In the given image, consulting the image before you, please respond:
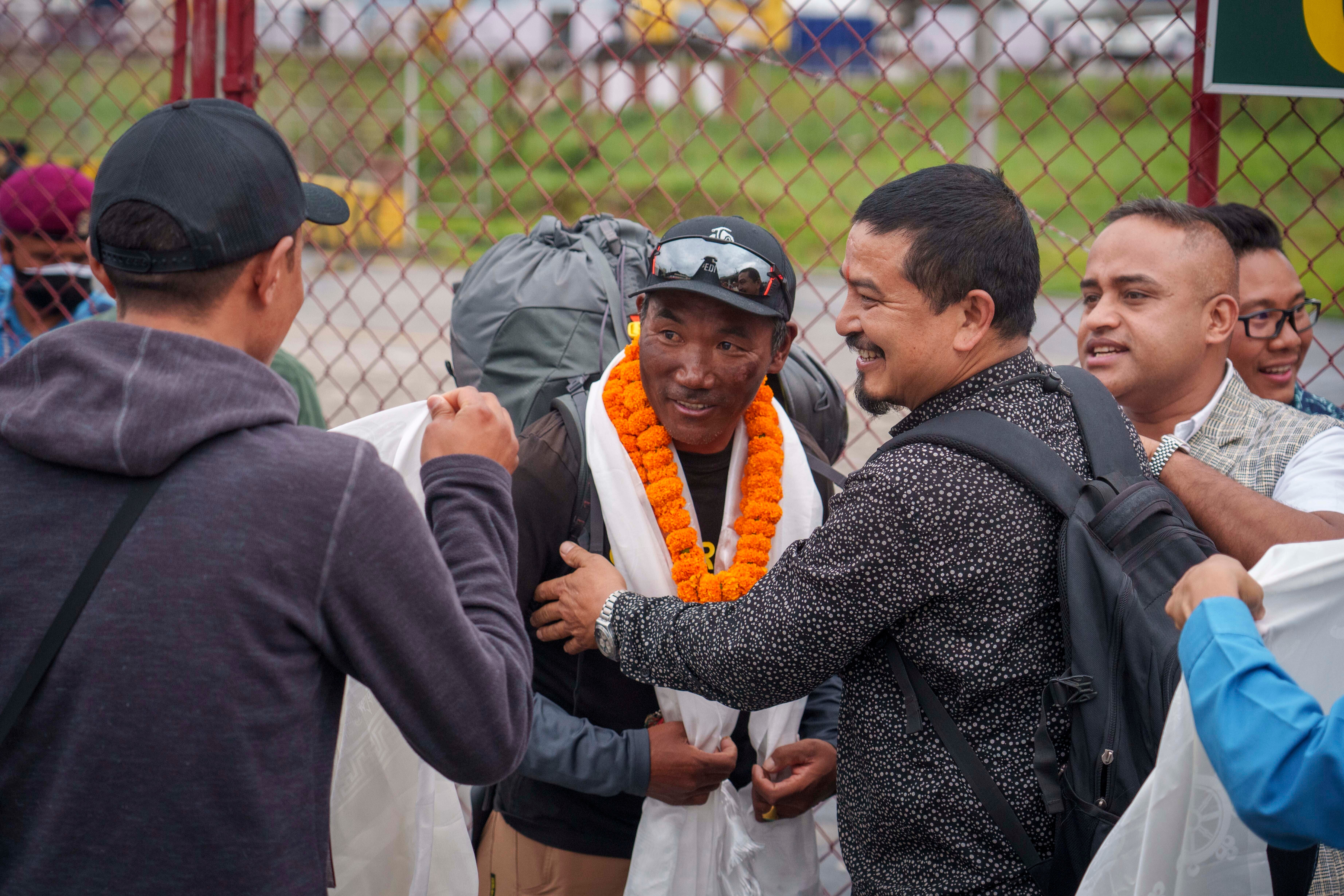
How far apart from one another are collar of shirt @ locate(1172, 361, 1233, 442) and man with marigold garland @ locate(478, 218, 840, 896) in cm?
89

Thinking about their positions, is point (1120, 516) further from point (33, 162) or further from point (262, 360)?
point (33, 162)

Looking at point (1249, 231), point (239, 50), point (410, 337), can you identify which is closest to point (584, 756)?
point (1249, 231)

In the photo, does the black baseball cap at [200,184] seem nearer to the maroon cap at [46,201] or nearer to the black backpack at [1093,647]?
the black backpack at [1093,647]

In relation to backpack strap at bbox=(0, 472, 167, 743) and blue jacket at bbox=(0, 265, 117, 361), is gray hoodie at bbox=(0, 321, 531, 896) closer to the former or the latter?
backpack strap at bbox=(0, 472, 167, 743)

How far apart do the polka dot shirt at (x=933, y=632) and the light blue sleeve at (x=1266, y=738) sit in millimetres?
346

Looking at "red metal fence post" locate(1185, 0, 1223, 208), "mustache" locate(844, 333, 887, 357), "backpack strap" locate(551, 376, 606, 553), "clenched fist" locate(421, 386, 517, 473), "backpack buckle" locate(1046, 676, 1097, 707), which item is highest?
"red metal fence post" locate(1185, 0, 1223, 208)

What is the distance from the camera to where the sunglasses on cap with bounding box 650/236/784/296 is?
2.28m

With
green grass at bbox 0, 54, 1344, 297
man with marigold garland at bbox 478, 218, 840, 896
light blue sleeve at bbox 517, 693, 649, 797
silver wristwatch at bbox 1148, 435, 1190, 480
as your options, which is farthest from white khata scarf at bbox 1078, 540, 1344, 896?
green grass at bbox 0, 54, 1344, 297

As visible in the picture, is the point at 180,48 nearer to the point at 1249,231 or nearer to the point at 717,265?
the point at 717,265

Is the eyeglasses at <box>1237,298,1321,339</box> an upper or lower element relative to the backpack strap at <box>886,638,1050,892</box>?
upper

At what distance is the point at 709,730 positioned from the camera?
7.57 feet

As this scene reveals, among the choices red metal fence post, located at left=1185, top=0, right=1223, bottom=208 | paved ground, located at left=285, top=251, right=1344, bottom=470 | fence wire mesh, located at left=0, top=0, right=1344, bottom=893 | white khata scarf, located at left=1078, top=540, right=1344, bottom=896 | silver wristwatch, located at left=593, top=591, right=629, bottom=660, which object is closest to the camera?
white khata scarf, located at left=1078, top=540, right=1344, bottom=896

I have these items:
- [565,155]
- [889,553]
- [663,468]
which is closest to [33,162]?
[565,155]

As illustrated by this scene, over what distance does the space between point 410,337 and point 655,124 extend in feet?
17.5
